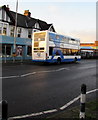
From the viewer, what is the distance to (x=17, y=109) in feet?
16.6

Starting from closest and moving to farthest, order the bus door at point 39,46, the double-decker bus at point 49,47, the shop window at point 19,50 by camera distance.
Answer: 1. the double-decker bus at point 49,47
2. the bus door at point 39,46
3. the shop window at point 19,50

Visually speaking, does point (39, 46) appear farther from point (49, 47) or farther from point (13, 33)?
point (13, 33)

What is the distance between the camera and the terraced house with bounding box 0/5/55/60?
28969 mm

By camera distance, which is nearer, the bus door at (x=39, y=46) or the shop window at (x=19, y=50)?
the bus door at (x=39, y=46)

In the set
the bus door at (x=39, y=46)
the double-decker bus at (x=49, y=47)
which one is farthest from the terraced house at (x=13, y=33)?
the double-decker bus at (x=49, y=47)

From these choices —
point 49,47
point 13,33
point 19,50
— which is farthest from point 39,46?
point 13,33

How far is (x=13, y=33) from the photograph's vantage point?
104ft

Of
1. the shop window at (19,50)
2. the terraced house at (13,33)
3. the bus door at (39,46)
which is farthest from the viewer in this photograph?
the shop window at (19,50)

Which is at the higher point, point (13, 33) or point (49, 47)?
point (13, 33)

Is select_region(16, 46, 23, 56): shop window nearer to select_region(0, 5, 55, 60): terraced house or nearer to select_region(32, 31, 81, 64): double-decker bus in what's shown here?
select_region(0, 5, 55, 60): terraced house

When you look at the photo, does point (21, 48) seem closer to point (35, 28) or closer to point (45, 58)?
point (35, 28)

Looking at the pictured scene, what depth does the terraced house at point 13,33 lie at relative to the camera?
29.0m

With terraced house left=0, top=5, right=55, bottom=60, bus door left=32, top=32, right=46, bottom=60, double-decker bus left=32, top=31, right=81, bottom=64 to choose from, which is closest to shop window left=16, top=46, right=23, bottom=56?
terraced house left=0, top=5, right=55, bottom=60

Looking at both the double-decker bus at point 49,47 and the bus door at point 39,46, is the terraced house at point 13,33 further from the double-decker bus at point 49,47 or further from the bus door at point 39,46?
the double-decker bus at point 49,47
